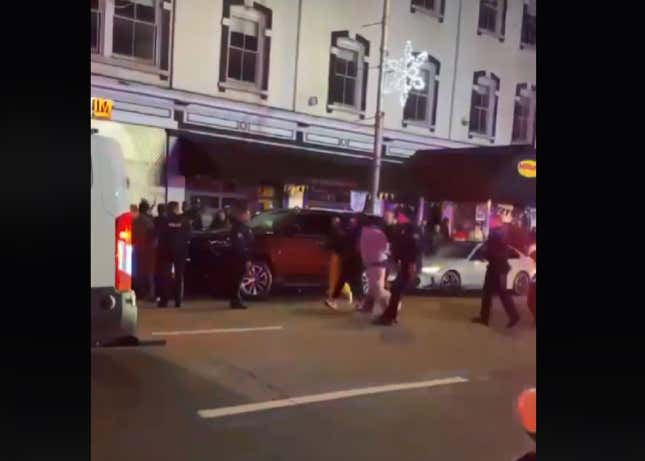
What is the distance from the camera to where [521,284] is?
181 cm

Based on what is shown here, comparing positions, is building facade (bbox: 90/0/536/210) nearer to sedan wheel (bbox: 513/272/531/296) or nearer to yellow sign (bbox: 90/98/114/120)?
yellow sign (bbox: 90/98/114/120)

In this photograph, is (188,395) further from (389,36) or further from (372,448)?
(389,36)

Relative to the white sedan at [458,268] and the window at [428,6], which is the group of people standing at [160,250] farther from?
the window at [428,6]

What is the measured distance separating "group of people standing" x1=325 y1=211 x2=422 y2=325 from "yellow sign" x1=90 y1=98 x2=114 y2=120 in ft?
2.29

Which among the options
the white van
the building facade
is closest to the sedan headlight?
the building facade

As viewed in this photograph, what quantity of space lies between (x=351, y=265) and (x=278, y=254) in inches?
8.8

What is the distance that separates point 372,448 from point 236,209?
0.81 m

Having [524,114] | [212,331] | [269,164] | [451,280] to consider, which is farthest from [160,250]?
[524,114]

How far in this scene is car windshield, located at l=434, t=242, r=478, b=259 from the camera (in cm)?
176

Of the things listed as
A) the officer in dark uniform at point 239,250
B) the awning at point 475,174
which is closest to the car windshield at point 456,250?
the awning at point 475,174

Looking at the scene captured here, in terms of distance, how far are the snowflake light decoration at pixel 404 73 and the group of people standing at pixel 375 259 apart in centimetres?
38

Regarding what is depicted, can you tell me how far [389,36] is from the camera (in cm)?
172

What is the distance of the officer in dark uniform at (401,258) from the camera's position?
174cm
